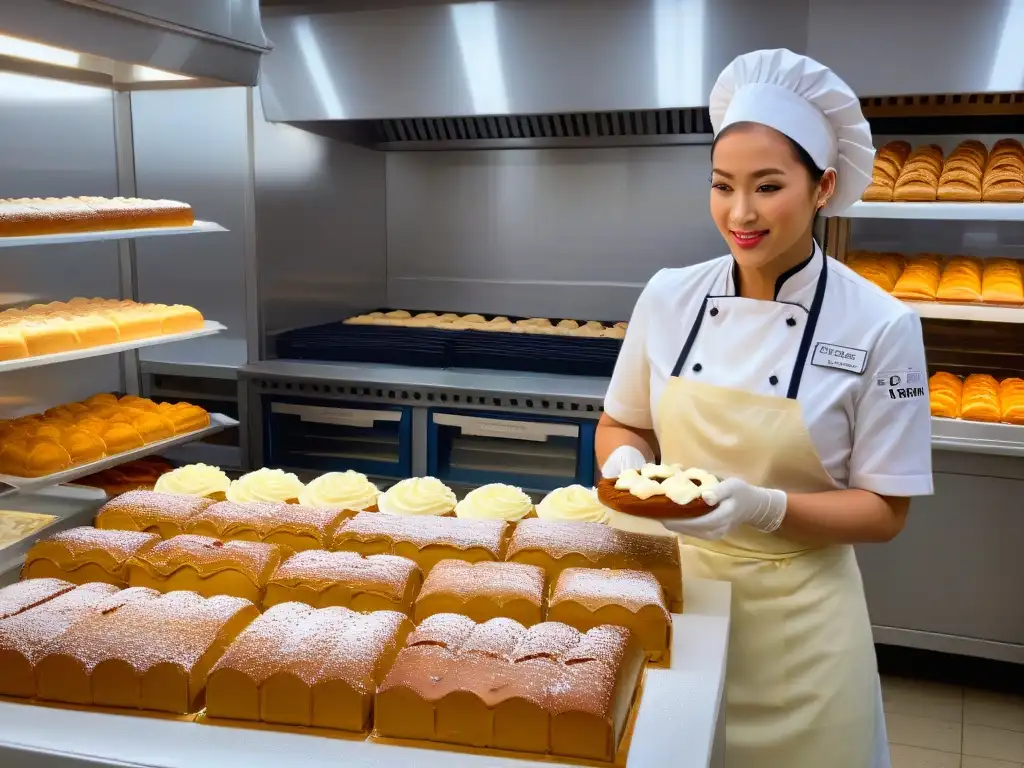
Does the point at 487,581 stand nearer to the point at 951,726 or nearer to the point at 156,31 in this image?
the point at 156,31

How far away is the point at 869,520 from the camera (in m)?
1.58

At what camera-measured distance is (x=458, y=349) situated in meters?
3.59

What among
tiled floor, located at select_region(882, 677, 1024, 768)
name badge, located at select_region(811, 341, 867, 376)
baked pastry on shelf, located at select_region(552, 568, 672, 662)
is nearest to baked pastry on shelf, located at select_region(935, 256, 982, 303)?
tiled floor, located at select_region(882, 677, 1024, 768)

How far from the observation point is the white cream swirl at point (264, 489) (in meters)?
1.84

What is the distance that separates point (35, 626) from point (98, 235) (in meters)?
1.58

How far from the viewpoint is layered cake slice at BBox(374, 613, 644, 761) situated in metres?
1.05

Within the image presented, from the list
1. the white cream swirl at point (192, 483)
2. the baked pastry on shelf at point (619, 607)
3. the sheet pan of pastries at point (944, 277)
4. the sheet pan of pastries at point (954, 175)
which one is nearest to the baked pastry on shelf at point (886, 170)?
the sheet pan of pastries at point (954, 175)

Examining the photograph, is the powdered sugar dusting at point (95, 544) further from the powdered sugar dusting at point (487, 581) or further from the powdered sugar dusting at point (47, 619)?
the powdered sugar dusting at point (487, 581)

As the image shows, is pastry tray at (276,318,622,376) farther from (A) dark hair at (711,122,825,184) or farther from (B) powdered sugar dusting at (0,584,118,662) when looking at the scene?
(B) powdered sugar dusting at (0,584,118,662)

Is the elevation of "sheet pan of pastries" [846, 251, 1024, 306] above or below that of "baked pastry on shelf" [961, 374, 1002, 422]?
above

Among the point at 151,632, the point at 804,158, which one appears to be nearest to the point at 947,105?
the point at 804,158

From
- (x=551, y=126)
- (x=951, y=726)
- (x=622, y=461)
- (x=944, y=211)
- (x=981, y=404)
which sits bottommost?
(x=951, y=726)

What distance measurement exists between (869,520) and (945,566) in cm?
174

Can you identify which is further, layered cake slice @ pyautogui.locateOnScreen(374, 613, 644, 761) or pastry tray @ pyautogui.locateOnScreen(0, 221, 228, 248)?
pastry tray @ pyautogui.locateOnScreen(0, 221, 228, 248)
